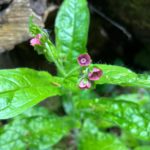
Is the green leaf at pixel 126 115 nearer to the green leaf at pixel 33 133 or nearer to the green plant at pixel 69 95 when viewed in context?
the green plant at pixel 69 95

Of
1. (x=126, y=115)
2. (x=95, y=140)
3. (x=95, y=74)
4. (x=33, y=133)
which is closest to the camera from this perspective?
(x=95, y=74)

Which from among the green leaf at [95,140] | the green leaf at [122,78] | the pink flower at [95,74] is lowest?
the green leaf at [95,140]

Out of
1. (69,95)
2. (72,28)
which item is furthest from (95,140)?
(72,28)

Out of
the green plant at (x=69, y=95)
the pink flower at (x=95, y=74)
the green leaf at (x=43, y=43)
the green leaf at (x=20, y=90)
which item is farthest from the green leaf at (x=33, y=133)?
the pink flower at (x=95, y=74)

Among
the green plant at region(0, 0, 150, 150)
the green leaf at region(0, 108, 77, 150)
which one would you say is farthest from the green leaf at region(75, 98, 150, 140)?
the green leaf at region(0, 108, 77, 150)

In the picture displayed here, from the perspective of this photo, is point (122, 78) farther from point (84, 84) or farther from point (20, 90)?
point (20, 90)

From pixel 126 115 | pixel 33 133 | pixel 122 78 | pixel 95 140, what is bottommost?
pixel 95 140
